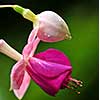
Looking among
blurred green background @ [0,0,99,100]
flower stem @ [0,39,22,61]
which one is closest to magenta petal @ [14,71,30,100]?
flower stem @ [0,39,22,61]

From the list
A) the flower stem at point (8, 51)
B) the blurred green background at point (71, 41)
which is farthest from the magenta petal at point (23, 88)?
the blurred green background at point (71, 41)

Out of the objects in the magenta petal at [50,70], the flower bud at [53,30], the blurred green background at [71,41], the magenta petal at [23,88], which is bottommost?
the blurred green background at [71,41]

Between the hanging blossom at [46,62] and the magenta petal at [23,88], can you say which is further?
the magenta petal at [23,88]

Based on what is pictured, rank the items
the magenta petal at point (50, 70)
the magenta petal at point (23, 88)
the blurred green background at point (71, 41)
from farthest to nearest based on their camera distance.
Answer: the blurred green background at point (71, 41), the magenta petal at point (23, 88), the magenta petal at point (50, 70)

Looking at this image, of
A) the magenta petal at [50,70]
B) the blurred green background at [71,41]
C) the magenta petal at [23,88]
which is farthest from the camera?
the blurred green background at [71,41]

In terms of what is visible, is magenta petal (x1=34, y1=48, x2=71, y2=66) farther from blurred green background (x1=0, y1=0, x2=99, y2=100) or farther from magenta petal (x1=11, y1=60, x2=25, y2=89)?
blurred green background (x1=0, y1=0, x2=99, y2=100)

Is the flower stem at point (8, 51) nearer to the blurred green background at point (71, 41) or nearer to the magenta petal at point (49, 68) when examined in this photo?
the magenta petal at point (49, 68)

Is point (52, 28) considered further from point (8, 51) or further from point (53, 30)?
point (8, 51)
